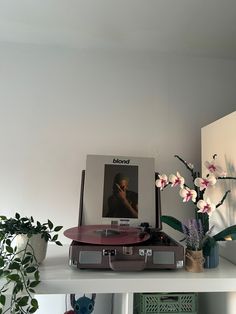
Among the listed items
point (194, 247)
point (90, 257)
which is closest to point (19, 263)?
point (90, 257)

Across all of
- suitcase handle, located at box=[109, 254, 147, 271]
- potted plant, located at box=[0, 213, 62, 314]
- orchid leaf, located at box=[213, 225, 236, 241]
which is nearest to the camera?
potted plant, located at box=[0, 213, 62, 314]

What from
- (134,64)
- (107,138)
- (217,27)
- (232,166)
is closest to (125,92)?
(134,64)

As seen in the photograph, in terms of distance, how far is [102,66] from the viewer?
4.77ft

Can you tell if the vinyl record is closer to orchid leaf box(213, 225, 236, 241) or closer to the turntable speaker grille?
the turntable speaker grille

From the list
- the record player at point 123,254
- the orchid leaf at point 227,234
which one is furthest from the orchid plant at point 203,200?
the record player at point 123,254

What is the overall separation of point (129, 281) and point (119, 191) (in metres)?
0.49

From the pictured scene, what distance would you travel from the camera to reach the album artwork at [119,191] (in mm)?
1131

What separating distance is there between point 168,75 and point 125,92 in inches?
10.8

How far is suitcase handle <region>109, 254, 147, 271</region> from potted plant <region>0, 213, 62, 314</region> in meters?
0.20

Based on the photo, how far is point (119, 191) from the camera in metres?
1.19

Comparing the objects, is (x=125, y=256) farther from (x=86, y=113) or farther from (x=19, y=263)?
(x=86, y=113)

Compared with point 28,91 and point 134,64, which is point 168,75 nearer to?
point 134,64

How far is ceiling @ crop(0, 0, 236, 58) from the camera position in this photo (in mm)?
1114

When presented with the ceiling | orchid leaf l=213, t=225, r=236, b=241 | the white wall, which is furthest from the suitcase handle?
the ceiling
